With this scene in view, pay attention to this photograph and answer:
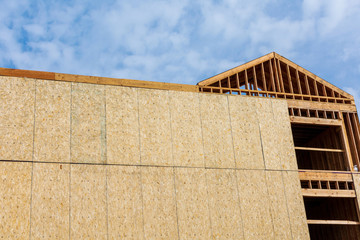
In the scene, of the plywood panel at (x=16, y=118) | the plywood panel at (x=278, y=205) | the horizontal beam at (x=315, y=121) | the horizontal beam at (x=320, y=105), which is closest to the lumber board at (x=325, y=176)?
the plywood panel at (x=278, y=205)

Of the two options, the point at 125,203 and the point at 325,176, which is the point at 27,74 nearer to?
the point at 125,203

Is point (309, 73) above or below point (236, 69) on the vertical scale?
above

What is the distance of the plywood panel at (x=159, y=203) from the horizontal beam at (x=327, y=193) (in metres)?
6.81

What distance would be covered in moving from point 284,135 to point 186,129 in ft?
17.0

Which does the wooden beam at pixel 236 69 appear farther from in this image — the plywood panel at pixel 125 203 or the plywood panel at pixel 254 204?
the plywood panel at pixel 125 203

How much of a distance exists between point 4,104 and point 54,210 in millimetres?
4674

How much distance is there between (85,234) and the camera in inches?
704

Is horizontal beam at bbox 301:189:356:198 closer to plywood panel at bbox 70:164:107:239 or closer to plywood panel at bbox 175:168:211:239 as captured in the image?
plywood panel at bbox 175:168:211:239

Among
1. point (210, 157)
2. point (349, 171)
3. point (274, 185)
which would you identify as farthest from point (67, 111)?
point (349, 171)

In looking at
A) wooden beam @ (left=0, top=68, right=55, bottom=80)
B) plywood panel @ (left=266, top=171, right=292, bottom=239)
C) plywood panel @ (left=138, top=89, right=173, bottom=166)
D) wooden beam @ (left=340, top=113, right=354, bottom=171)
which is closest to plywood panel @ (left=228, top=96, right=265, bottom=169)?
plywood panel @ (left=266, top=171, right=292, bottom=239)

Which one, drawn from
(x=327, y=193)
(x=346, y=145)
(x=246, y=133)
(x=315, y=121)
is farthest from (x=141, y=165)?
(x=346, y=145)

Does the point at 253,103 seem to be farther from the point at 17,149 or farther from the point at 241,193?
the point at 17,149

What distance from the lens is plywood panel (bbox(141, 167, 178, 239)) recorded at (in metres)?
19.0

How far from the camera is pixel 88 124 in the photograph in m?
19.6
